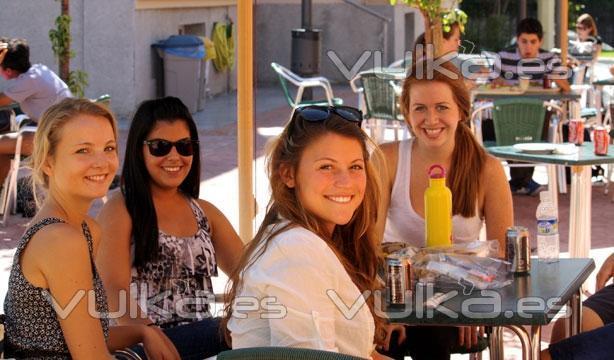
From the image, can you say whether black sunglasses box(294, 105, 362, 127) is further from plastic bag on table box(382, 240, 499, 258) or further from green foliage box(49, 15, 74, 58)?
green foliage box(49, 15, 74, 58)

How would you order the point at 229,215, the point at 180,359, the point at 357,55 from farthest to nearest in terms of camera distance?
the point at 357,55 → the point at 229,215 → the point at 180,359

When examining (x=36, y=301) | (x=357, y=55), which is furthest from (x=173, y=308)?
(x=357, y=55)

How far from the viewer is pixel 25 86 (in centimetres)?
906

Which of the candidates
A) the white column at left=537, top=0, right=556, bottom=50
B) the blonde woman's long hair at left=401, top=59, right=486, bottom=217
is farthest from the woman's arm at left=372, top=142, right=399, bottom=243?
the white column at left=537, top=0, right=556, bottom=50

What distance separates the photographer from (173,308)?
4.05 meters

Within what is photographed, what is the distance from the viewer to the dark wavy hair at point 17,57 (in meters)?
9.19

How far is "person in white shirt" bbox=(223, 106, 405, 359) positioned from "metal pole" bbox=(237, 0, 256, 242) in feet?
8.04

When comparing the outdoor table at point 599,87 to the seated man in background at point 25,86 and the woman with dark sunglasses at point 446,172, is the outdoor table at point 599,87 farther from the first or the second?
the woman with dark sunglasses at point 446,172

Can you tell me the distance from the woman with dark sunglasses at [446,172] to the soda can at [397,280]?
726 millimetres

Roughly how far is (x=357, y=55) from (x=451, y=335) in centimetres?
1605

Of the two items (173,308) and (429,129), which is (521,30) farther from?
(173,308)

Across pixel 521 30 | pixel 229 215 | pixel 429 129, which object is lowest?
pixel 229 215

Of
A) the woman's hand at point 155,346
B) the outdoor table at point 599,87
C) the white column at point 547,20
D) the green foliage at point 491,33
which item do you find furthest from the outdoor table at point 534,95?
the green foliage at point 491,33

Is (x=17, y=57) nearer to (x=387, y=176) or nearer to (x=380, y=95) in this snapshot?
(x=380, y=95)
